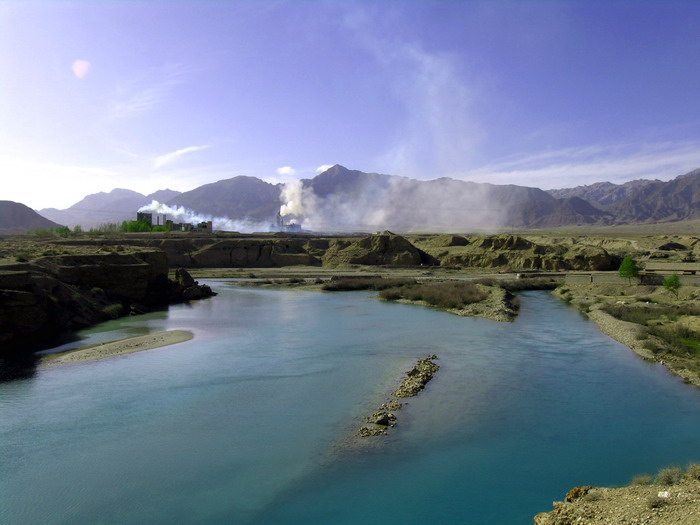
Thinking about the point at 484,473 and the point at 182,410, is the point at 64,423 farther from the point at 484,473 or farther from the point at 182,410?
the point at 484,473

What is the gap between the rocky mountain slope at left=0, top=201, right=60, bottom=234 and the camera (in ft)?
490

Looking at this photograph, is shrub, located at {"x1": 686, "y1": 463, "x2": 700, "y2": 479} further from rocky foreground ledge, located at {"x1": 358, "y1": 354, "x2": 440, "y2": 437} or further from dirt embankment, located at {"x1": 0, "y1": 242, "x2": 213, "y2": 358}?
dirt embankment, located at {"x1": 0, "y1": 242, "x2": 213, "y2": 358}

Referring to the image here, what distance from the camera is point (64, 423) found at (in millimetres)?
12852

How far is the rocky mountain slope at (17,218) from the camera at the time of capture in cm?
14925

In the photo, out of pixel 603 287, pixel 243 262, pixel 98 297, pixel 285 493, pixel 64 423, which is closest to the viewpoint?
pixel 285 493

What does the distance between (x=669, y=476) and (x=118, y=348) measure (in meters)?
18.1

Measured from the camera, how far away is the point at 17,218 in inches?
6068

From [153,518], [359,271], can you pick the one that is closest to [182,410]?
[153,518]

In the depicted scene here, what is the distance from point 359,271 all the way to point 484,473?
146 ft

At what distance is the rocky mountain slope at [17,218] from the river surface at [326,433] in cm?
14974

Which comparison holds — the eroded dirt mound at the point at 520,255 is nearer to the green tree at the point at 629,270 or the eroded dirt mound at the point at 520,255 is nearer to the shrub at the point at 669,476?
the green tree at the point at 629,270

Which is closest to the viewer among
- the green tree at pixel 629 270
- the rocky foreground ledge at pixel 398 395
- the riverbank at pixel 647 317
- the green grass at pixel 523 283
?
the rocky foreground ledge at pixel 398 395

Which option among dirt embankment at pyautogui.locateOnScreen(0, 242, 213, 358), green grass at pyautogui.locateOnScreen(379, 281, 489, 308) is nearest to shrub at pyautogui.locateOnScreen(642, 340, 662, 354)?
green grass at pyautogui.locateOnScreen(379, 281, 489, 308)

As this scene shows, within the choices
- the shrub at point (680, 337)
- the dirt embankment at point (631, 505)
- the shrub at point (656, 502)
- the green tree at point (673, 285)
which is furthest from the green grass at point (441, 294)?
the shrub at point (656, 502)
